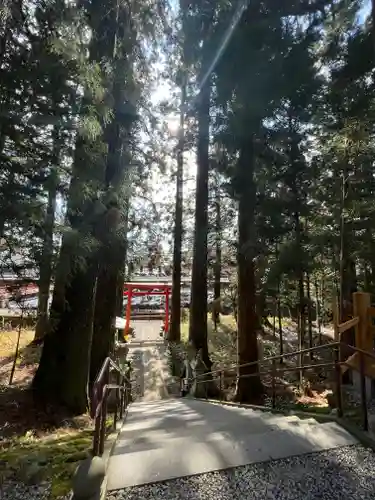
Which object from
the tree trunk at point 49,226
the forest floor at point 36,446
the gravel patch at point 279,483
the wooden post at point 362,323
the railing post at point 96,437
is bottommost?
the forest floor at point 36,446

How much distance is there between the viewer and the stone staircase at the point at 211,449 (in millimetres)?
2236

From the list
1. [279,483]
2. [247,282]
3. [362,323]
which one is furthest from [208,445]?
[247,282]

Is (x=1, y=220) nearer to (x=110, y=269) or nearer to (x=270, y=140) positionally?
(x=110, y=269)

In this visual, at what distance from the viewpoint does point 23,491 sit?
8.30 ft

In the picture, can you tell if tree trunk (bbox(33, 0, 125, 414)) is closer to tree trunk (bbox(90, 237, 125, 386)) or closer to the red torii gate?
A: tree trunk (bbox(90, 237, 125, 386))

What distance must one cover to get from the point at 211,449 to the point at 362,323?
341 centimetres

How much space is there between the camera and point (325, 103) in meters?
7.98

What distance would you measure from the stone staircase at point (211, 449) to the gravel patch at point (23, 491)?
473 mm

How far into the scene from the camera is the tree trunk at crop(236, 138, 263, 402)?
7.66m

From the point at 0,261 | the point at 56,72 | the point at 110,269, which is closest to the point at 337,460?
the point at 0,261

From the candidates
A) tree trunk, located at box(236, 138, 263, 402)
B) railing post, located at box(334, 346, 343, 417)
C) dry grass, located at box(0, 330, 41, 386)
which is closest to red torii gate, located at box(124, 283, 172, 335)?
dry grass, located at box(0, 330, 41, 386)

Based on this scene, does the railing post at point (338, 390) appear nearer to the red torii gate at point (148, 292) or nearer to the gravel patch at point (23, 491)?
the gravel patch at point (23, 491)

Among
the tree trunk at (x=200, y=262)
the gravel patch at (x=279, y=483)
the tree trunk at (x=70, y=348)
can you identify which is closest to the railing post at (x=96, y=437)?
the gravel patch at (x=279, y=483)

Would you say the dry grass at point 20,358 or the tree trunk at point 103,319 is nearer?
the tree trunk at point 103,319
